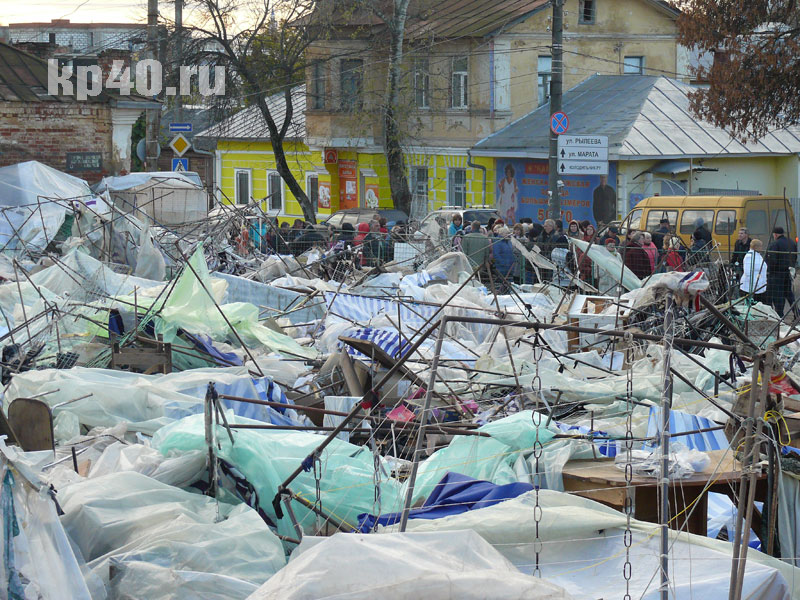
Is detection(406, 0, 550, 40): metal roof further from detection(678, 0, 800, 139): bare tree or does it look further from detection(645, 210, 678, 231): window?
detection(645, 210, 678, 231): window

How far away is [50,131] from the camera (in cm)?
2219

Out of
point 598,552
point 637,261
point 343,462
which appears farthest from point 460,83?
point 598,552

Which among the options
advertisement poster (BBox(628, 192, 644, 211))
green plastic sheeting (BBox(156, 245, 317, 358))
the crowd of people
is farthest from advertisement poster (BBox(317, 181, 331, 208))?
green plastic sheeting (BBox(156, 245, 317, 358))

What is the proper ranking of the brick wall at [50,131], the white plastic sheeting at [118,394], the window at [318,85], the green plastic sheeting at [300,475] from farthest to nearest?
the window at [318,85]
the brick wall at [50,131]
the white plastic sheeting at [118,394]
the green plastic sheeting at [300,475]

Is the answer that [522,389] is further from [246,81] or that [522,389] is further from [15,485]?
[246,81]

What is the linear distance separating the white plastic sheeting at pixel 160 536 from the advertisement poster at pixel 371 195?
26114 millimetres

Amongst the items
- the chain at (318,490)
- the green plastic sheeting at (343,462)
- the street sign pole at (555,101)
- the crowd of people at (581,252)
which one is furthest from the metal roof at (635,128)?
the chain at (318,490)

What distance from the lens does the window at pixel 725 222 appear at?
17.5 m

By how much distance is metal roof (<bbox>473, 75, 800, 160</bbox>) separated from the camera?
2380cm

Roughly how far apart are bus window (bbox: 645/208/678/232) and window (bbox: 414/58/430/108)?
39.8 feet

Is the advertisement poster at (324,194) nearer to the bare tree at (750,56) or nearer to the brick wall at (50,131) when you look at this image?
the brick wall at (50,131)

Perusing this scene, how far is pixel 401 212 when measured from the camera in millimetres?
25953

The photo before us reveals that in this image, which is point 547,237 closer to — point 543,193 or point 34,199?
point 34,199

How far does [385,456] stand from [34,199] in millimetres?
14293
